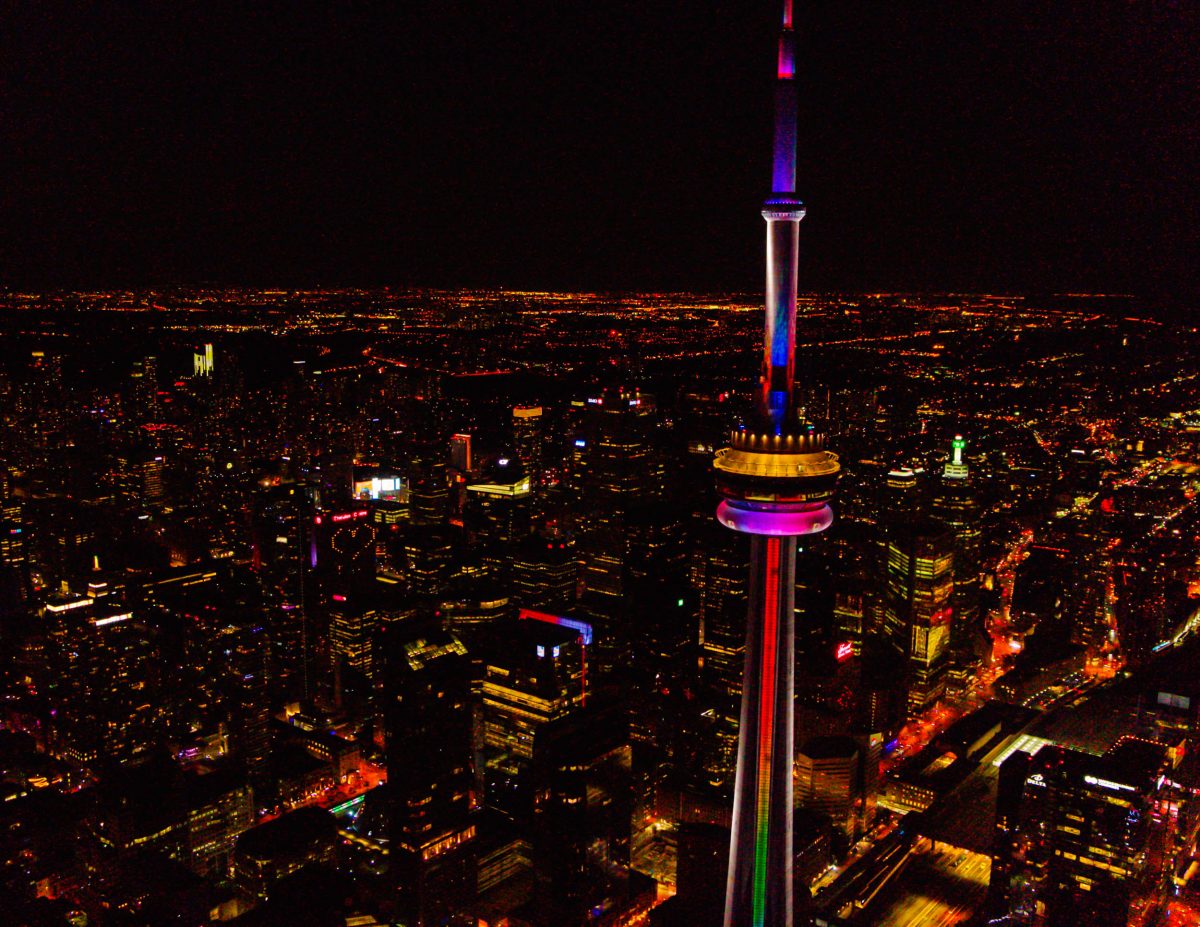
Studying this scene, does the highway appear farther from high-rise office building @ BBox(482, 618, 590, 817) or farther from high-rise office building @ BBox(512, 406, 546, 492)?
high-rise office building @ BBox(512, 406, 546, 492)

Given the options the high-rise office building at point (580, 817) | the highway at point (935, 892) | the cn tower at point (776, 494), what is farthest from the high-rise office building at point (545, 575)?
the cn tower at point (776, 494)

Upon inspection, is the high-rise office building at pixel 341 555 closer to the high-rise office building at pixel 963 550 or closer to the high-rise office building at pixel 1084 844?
the high-rise office building at pixel 963 550

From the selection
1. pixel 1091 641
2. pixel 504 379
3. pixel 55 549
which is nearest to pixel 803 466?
pixel 1091 641

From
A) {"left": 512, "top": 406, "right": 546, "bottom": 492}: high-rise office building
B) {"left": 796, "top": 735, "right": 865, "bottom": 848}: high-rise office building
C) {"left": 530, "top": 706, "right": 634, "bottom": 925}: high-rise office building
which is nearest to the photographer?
{"left": 530, "top": 706, "right": 634, "bottom": 925}: high-rise office building

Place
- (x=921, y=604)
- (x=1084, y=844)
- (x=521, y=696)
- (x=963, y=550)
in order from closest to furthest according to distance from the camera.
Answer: (x=1084, y=844)
(x=521, y=696)
(x=921, y=604)
(x=963, y=550)

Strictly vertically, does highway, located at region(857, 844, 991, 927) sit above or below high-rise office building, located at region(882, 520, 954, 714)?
below

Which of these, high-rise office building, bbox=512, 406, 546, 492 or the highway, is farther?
high-rise office building, bbox=512, 406, 546, 492

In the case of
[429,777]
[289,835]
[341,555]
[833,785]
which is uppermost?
[341,555]

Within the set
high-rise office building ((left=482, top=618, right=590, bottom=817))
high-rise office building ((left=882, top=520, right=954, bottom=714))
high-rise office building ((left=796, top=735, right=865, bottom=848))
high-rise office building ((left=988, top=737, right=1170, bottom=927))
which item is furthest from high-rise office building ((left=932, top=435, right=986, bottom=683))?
high-rise office building ((left=988, top=737, right=1170, bottom=927))

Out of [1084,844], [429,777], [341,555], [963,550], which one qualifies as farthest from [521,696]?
[963,550]

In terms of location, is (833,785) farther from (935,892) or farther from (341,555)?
(341,555)
